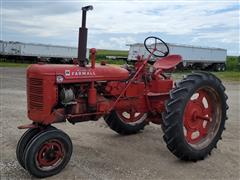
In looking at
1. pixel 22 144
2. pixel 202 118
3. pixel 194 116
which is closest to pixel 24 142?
pixel 22 144

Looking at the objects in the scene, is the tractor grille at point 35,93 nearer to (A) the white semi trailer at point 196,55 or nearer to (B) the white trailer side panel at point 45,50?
(A) the white semi trailer at point 196,55

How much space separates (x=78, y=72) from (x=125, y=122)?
2.06 metres

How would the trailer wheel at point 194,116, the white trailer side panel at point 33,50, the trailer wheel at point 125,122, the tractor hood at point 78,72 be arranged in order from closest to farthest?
the tractor hood at point 78,72 → the trailer wheel at point 194,116 → the trailer wheel at point 125,122 → the white trailer side panel at point 33,50

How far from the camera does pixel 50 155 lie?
4457 millimetres

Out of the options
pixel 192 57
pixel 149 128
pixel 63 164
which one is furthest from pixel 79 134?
pixel 192 57

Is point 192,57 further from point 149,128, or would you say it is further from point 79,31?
point 79,31

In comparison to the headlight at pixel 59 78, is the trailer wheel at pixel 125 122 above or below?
below

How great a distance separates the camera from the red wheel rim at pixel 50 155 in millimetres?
4402

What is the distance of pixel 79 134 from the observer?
6.50 metres

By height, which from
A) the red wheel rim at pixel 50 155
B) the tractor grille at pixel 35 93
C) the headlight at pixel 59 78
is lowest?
the red wheel rim at pixel 50 155

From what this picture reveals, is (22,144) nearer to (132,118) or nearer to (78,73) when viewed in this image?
(78,73)

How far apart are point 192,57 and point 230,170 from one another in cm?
2860

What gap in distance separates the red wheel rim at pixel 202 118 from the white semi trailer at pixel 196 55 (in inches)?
991

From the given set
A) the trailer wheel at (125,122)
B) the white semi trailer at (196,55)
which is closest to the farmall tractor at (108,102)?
the trailer wheel at (125,122)
